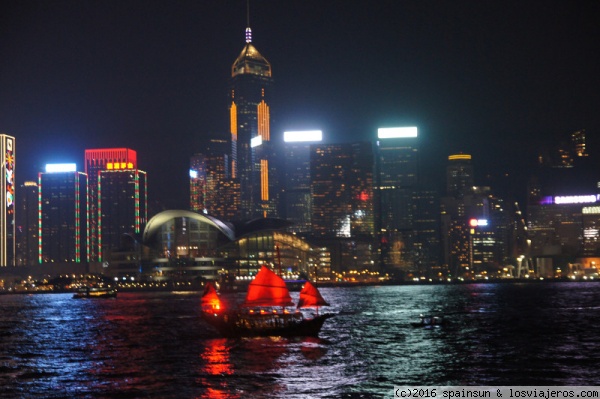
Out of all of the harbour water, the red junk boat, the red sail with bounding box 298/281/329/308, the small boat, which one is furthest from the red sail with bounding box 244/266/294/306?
the small boat

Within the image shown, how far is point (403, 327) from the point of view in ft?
334

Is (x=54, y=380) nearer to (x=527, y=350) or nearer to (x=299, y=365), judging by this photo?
(x=299, y=365)

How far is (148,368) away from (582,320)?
67.4 m

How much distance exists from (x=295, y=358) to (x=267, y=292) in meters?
20.4

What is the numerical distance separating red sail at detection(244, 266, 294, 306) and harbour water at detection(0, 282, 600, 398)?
14.1ft

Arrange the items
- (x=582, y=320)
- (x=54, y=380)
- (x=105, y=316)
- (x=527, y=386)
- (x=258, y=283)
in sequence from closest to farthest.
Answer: (x=527, y=386), (x=54, y=380), (x=258, y=283), (x=582, y=320), (x=105, y=316)

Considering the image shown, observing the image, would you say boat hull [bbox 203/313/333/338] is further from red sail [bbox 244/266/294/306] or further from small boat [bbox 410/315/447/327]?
small boat [bbox 410/315/447/327]

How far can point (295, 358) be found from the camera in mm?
68938

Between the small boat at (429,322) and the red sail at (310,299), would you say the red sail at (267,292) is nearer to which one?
the red sail at (310,299)

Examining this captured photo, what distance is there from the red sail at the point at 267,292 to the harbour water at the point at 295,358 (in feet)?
14.1

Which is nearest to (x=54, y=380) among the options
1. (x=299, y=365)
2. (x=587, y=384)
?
(x=299, y=365)

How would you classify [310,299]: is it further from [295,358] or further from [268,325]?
[295,358]

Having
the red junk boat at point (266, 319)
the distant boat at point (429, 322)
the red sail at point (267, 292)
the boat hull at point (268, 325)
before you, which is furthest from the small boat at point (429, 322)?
the red sail at point (267, 292)

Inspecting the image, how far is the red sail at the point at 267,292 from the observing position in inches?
3482
